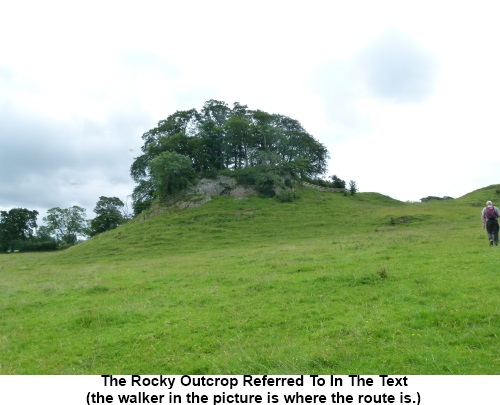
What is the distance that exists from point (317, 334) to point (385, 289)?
4.54m

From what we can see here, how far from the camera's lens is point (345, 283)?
14.4m

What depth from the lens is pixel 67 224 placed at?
11200 cm

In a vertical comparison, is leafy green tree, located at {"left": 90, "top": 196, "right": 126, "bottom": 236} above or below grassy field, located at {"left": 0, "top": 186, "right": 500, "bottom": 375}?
above

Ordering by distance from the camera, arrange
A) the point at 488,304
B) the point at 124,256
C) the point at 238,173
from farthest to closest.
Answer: the point at 238,173 → the point at 124,256 → the point at 488,304

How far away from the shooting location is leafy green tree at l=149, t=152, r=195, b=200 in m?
64.2

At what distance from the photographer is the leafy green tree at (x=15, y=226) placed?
96.9 meters

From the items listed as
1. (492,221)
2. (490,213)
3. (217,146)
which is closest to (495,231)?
(492,221)

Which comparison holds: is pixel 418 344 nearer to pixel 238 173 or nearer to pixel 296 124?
pixel 238 173

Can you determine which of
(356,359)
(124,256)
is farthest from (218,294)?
(124,256)

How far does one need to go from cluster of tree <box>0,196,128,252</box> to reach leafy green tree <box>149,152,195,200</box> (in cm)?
3016

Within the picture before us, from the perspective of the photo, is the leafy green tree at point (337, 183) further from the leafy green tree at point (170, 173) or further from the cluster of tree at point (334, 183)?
the leafy green tree at point (170, 173)

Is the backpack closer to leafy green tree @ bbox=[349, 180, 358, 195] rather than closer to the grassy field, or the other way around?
the grassy field

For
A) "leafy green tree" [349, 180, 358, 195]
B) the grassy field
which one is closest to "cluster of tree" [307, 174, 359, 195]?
"leafy green tree" [349, 180, 358, 195]

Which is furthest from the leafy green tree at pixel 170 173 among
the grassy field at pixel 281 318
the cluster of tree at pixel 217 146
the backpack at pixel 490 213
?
the backpack at pixel 490 213
